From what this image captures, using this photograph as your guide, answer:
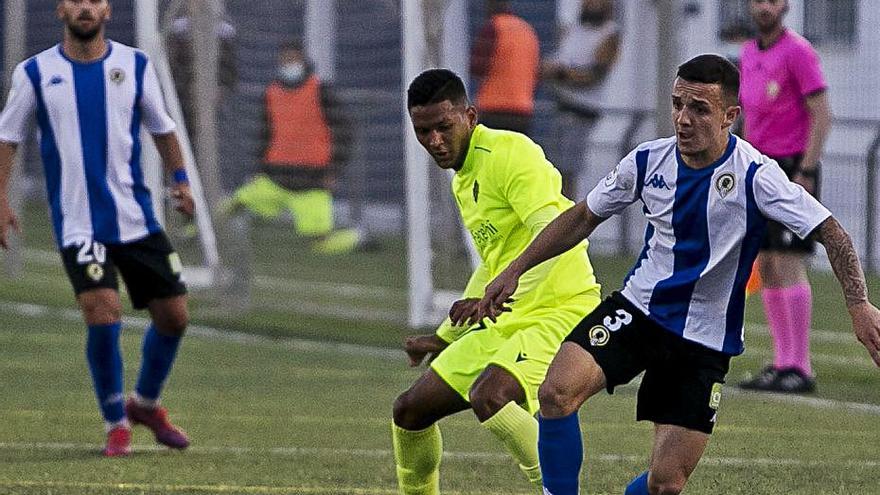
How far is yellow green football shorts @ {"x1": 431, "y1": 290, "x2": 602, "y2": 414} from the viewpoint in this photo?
711 centimetres

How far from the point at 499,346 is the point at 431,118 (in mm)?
874

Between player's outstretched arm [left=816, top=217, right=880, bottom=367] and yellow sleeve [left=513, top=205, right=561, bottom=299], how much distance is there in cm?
123

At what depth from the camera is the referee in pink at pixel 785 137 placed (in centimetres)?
1098

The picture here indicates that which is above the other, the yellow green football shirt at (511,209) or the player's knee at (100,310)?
the yellow green football shirt at (511,209)

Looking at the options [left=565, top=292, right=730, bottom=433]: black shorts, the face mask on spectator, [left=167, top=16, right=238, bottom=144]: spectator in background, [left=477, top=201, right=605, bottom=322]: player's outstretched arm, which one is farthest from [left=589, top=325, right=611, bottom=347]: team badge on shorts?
the face mask on spectator

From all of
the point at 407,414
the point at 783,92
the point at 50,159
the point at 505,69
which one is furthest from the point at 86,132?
the point at 505,69

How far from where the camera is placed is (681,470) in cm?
641

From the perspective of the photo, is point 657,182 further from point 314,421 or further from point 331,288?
point 331,288

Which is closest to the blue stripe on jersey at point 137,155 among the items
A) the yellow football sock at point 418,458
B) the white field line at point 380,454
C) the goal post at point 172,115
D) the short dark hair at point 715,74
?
the white field line at point 380,454

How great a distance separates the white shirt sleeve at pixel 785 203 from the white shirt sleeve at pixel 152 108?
3.69 meters

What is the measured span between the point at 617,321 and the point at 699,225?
422mm

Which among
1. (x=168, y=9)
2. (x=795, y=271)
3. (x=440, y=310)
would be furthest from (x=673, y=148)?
Result: (x=168, y=9)

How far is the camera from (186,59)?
626 inches

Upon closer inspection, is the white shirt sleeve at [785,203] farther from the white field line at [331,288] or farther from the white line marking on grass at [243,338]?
the white field line at [331,288]
